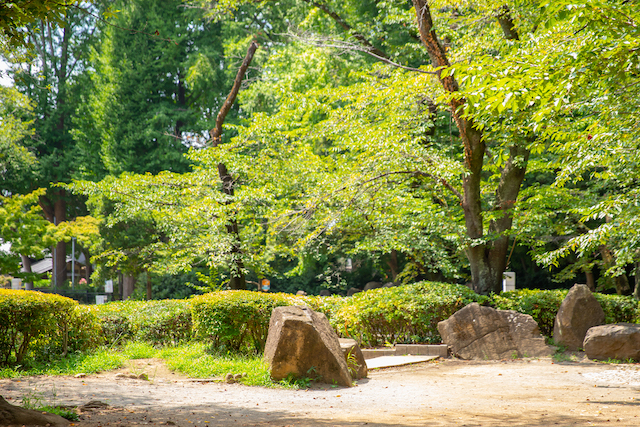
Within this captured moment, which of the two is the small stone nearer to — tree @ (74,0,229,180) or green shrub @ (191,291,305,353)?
green shrub @ (191,291,305,353)

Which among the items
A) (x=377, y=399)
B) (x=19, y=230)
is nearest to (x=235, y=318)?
(x=377, y=399)

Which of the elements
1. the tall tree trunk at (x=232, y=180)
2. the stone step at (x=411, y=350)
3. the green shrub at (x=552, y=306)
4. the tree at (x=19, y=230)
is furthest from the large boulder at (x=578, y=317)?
the tree at (x=19, y=230)

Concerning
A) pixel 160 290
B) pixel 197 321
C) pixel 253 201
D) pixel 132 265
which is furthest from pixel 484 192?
pixel 160 290

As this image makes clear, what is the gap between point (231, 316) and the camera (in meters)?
8.30

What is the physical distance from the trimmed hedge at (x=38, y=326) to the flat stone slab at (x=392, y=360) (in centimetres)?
487

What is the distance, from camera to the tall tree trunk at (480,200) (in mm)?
10961

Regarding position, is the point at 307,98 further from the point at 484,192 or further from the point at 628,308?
the point at 628,308

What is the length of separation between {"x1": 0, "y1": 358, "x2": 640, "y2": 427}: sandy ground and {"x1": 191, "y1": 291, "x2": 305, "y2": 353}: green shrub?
102 cm

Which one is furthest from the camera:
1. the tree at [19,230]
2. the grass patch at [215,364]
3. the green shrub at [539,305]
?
the tree at [19,230]

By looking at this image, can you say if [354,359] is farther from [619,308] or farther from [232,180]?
[232,180]

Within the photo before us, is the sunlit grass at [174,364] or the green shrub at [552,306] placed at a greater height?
the green shrub at [552,306]

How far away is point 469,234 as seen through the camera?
1145cm

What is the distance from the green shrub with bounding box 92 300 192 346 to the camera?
9352 millimetres

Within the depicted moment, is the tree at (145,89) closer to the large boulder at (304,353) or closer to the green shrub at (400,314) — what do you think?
the green shrub at (400,314)
